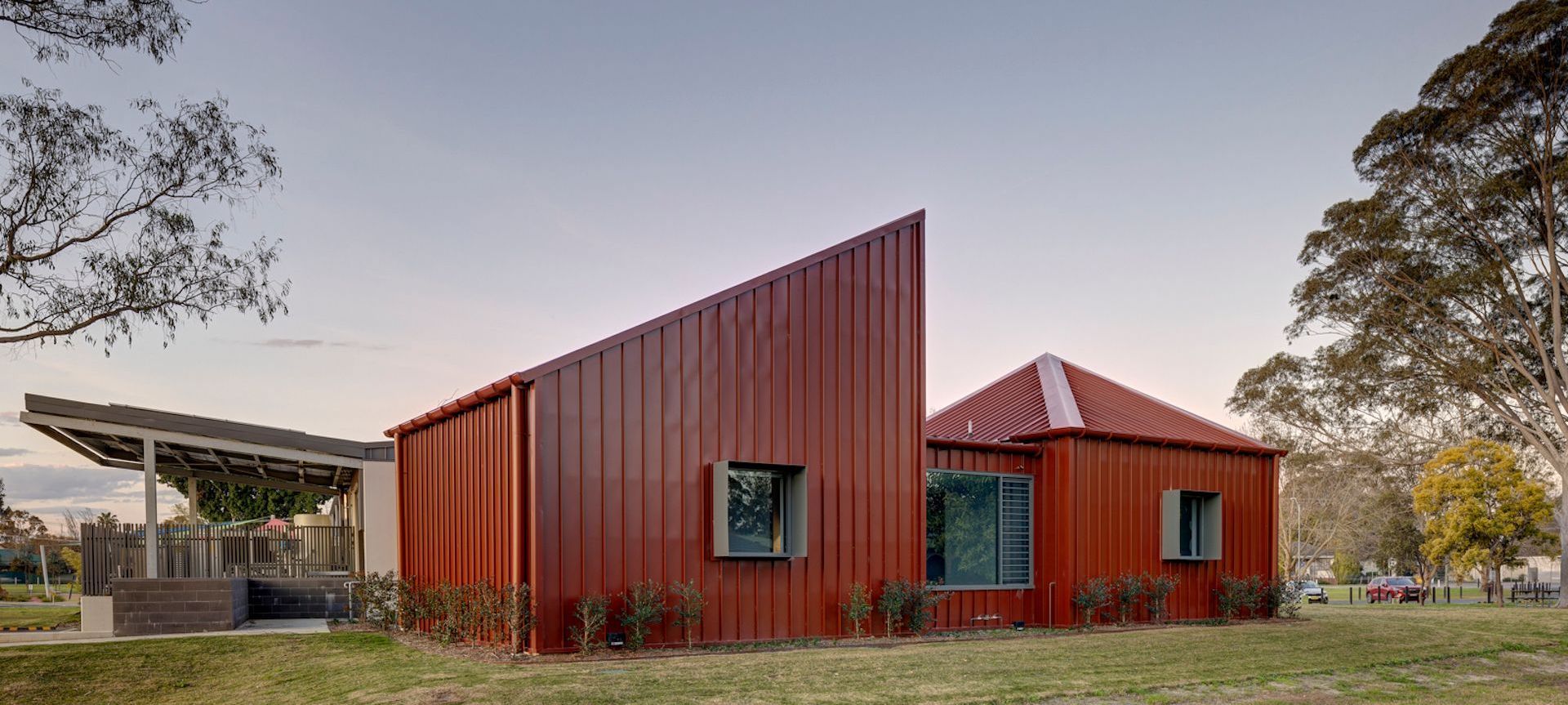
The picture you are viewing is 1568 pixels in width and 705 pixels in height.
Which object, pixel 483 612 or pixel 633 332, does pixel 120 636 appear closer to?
pixel 483 612

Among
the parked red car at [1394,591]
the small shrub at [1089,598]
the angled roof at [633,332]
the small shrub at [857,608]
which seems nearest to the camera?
the angled roof at [633,332]

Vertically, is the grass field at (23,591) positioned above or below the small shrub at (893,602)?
below

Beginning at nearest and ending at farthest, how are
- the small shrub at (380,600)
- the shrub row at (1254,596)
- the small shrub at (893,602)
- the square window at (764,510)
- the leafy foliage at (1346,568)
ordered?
the square window at (764,510), the small shrub at (893,602), the small shrub at (380,600), the shrub row at (1254,596), the leafy foliage at (1346,568)

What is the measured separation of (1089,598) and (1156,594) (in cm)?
160

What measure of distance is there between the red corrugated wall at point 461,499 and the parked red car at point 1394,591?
34479mm

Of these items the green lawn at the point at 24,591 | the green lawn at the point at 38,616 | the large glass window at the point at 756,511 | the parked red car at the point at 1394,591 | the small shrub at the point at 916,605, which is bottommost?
the parked red car at the point at 1394,591

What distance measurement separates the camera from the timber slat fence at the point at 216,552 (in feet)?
52.3

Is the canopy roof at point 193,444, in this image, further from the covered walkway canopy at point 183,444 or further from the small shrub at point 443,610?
the small shrub at point 443,610

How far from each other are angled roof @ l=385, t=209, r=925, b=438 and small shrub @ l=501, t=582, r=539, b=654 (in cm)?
209

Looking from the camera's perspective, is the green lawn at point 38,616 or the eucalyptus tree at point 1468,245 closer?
the green lawn at point 38,616

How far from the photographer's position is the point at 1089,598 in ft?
49.5

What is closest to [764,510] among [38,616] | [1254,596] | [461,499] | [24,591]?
[461,499]

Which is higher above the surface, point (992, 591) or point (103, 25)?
point (103, 25)

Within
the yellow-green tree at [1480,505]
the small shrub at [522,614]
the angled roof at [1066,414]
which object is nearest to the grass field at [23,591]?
the small shrub at [522,614]
